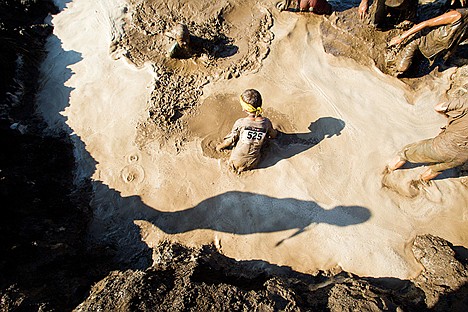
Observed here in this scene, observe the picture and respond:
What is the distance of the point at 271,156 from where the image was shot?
436 cm

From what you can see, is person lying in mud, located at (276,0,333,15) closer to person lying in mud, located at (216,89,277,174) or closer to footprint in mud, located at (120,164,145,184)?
person lying in mud, located at (216,89,277,174)

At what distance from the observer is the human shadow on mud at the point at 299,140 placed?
171 inches

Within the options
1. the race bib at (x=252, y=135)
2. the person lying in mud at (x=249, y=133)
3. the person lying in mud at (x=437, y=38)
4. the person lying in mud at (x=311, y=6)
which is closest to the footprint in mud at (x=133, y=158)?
the person lying in mud at (x=249, y=133)

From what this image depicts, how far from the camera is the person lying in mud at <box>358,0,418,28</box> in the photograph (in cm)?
516

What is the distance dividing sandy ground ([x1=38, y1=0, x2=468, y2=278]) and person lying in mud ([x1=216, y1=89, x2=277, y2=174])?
0.32 metres

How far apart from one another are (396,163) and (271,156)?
175 centimetres

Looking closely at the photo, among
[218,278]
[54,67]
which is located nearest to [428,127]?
[218,278]

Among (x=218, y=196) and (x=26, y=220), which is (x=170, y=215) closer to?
(x=218, y=196)

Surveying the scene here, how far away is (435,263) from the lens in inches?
134

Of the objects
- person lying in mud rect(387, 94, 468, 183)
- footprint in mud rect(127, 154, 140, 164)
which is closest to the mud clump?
footprint in mud rect(127, 154, 140, 164)

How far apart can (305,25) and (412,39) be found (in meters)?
1.80

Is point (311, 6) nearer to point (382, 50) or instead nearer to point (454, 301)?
point (382, 50)

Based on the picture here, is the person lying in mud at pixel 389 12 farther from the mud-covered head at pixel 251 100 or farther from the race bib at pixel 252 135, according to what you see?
the race bib at pixel 252 135

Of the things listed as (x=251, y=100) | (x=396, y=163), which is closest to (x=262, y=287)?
(x=251, y=100)
